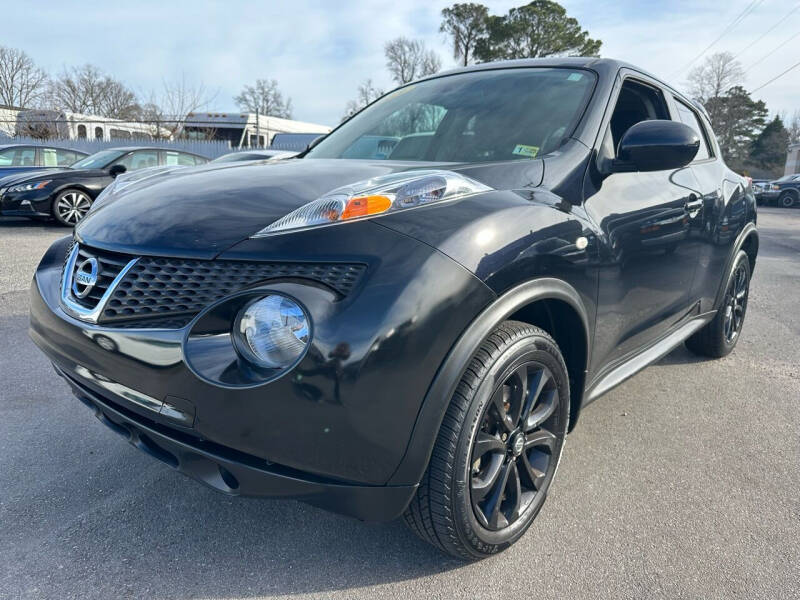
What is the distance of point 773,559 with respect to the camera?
194cm

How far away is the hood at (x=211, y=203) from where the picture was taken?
1607 mm

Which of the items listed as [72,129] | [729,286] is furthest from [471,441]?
[72,129]

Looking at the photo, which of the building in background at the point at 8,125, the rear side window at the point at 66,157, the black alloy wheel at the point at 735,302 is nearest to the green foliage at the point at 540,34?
the building in background at the point at 8,125

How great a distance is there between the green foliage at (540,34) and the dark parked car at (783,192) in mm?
17825

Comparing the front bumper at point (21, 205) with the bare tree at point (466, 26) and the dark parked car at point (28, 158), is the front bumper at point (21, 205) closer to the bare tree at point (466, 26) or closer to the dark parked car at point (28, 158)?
the dark parked car at point (28, 158)

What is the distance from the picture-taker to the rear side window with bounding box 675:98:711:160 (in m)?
3.31

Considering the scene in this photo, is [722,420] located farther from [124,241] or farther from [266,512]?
[124,241]

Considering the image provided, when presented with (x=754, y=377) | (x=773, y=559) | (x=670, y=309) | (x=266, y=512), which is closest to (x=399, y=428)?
(x=266, y=512)

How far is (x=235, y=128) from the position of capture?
81.3 ft

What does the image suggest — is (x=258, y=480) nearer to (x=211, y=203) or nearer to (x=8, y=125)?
(x=211, y=203)

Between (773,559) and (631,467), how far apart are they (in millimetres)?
656

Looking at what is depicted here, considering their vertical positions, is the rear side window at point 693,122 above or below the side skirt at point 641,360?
above

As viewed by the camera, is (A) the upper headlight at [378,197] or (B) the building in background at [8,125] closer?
(A) the upper headlight at [378,197]

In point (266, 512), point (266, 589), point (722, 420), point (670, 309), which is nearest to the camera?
point (266, 589)
